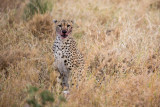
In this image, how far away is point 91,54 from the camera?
131 inches

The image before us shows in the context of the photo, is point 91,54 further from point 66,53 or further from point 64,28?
point 64,28

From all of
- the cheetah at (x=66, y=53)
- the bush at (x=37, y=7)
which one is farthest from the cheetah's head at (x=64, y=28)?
the bush at (x=37, y=7)

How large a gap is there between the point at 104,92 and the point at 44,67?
100 centimetres

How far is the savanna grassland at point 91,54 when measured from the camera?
234 cm

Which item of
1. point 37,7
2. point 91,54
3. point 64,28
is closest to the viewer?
point 64,28

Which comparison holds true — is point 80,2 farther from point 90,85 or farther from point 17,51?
point 90,85

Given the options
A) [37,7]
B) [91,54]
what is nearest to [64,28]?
[91,54]

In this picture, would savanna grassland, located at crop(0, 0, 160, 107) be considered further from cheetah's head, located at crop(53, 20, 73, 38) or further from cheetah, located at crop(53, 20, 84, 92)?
cheetah's head, located at crop(53, 20, 73, 38)

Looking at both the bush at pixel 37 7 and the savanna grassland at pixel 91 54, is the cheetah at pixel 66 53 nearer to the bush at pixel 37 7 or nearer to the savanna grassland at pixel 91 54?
the savanna grassland at pixel 91 54

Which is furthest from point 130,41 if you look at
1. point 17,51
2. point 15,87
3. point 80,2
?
point 80,2

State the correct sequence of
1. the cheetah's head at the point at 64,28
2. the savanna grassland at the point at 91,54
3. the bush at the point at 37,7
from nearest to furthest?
1. the savanna grassland at the point at 91,54
2. the cheetah's head at the point at 64,28
3. the bush at the point at 37,7

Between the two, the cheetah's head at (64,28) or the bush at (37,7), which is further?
the bush at (37,7)

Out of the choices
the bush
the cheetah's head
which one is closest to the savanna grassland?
the bush

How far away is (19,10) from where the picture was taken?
5.46 metres
